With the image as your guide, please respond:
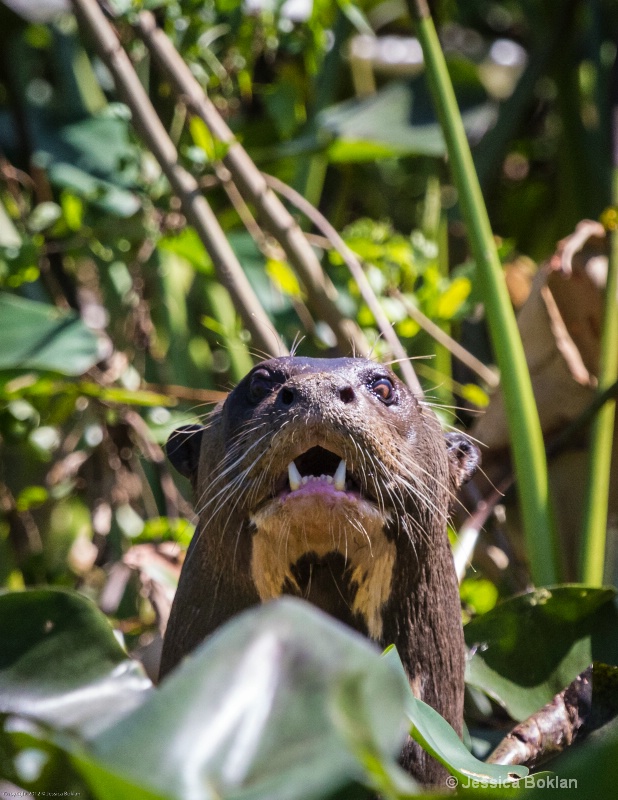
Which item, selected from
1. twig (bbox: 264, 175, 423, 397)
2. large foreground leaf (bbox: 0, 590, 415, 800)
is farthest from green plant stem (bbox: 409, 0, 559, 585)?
large foreground leaf (bbox: 0, 590, 415, 800)

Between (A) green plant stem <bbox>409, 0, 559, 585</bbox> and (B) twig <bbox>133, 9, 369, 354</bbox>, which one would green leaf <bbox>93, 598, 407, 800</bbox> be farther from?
(B) twig <bbox>133, 9, 369, 354</bbox>

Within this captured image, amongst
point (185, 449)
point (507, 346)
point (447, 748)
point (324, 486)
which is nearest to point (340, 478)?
point (324, 486)

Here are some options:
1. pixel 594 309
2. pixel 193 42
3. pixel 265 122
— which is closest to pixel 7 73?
pixel 265 122

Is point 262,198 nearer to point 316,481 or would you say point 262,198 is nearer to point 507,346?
point 507,346

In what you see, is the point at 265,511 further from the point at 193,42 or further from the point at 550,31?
the point at 550,31

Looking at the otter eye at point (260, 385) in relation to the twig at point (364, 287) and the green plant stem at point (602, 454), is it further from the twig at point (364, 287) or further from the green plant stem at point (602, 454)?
the green plant stem at point (602, 454)

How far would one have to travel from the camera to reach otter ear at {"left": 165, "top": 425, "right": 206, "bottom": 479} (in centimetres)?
189

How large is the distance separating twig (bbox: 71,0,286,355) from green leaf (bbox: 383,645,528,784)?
121 cm

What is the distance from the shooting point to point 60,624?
1535 mm

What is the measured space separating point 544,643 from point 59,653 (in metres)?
0.82

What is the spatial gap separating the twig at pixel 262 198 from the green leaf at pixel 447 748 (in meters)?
1.28

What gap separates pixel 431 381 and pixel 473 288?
0.33 meters

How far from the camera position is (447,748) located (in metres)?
1.25

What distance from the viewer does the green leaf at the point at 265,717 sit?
76 cm
